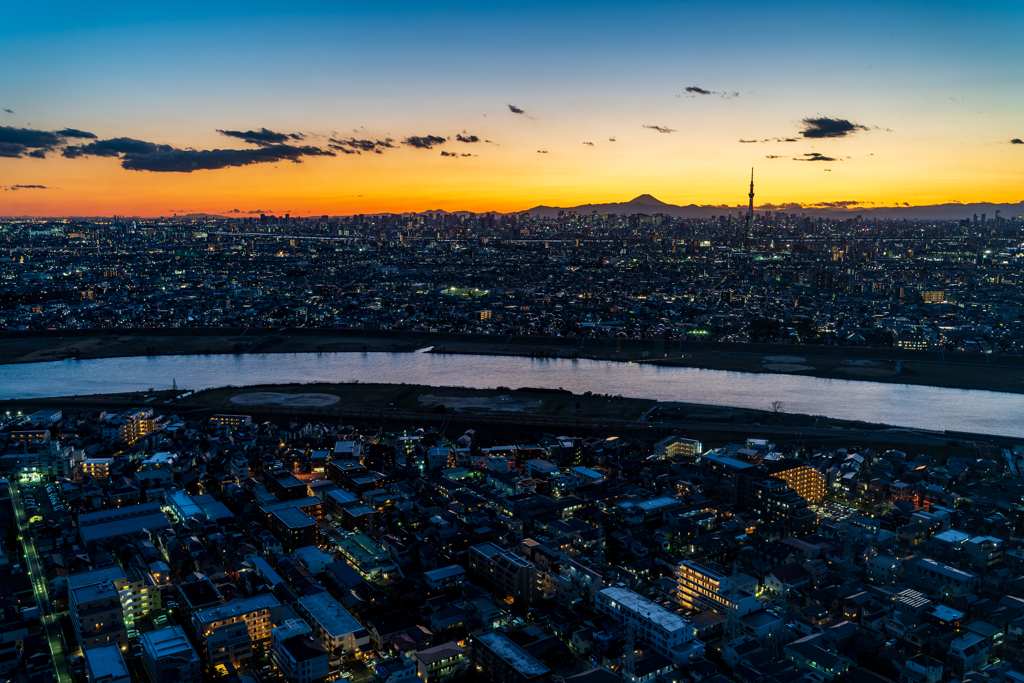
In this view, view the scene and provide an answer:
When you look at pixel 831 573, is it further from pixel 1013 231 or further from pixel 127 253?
pixel 1013 231

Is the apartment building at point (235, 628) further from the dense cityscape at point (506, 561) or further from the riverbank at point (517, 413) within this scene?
the riverbank at point (517, 413)

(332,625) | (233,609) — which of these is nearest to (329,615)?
(332,625)

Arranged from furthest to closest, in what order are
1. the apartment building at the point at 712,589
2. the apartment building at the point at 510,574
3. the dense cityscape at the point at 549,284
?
the dense cityscape at the point at 549,284 → the apartment building at the point at 510,574 → the apartment building at the point at 712,589

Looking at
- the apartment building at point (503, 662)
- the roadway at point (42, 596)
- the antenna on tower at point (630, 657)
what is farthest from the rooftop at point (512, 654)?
the roadway at point (42, 596)

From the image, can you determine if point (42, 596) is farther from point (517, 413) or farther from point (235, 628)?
point (517, 413)

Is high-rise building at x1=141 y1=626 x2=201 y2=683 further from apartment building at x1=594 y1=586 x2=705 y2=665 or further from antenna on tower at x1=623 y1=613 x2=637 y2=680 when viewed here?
apartment building at x1=594 y1=586 x2=705 y2=665

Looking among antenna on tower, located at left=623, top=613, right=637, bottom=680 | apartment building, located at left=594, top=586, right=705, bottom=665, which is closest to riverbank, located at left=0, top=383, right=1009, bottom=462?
apartment building, located at left=594, top=586, right=705, bottom=665
